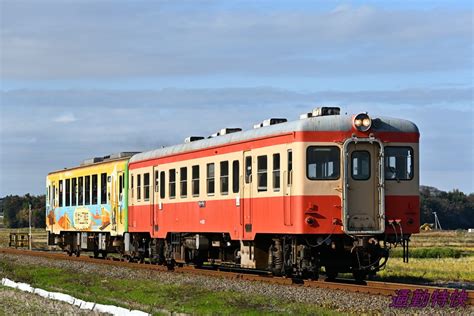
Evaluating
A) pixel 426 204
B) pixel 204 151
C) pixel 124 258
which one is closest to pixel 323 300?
pixel 204 151

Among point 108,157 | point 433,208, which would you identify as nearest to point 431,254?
point 108,157

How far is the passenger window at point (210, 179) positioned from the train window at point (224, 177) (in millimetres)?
596

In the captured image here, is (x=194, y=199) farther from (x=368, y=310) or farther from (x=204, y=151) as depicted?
(x=368, y=310)

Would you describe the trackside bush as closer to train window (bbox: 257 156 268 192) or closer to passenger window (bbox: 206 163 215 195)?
passenger window (bbox: 206 163 215 195)

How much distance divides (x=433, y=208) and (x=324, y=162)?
129 meters

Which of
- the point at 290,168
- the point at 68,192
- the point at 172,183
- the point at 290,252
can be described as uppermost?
the point at 290,168

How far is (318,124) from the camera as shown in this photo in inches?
858

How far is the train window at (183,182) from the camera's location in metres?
28.5

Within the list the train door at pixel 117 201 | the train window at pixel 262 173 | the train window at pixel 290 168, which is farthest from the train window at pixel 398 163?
the train door at pixel 117 201

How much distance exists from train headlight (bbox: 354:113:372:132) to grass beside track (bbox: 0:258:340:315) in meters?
4.66

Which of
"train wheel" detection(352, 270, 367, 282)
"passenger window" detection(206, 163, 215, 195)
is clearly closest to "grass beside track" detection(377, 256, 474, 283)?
"train wheel" detection(352, 270, 367, 282)

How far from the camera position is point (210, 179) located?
87.4 feet

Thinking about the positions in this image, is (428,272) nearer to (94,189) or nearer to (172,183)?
(172,183)

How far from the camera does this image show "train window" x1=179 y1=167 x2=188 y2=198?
1120 inches
